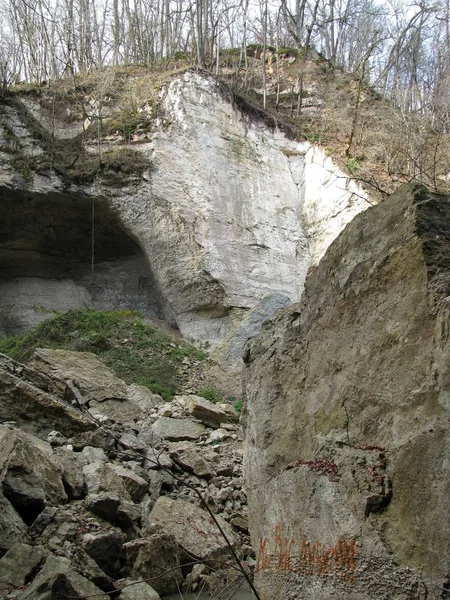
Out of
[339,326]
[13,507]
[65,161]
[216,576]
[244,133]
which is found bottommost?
[216,576]

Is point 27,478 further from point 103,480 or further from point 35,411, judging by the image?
point 35,411

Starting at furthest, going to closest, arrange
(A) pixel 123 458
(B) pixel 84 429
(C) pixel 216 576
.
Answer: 1. (B) pixel 84 429
2. (A) pixel 123 458
3. (C) pixel 216 576

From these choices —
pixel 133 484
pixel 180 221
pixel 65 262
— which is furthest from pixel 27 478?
pixel 65 262

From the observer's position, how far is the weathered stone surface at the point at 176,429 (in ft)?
24.7

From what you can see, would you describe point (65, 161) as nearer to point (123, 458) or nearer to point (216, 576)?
point (123, 458)

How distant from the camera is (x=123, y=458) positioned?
5.92 meters

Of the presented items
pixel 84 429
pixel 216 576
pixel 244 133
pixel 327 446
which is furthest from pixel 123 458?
pixel 244 133

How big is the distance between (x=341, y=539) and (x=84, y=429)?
4037 mm

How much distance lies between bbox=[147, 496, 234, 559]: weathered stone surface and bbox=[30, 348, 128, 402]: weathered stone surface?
347 cm

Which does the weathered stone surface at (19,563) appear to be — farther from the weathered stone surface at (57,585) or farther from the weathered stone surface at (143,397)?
the weathered stone surface at (143,397)

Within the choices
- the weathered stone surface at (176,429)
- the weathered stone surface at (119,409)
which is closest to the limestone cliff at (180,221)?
the weathered stone surface at (119,409)

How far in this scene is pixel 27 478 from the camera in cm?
450

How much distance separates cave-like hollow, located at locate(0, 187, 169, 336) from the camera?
13.7 meters

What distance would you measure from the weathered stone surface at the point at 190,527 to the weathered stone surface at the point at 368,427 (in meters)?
0.47
